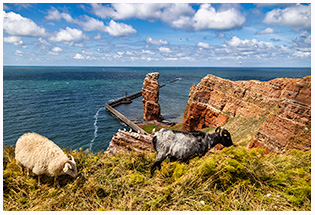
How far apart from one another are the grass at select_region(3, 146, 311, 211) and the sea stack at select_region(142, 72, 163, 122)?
3958cm

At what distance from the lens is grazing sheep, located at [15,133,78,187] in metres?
5.38

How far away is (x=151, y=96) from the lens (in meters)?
45.6

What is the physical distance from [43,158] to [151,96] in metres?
40.4

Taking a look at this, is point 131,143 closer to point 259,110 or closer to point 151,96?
point 259,110

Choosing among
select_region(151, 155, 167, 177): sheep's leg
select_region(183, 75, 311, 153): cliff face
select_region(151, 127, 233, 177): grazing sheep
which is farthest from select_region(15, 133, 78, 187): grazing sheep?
select_region(183, 75, 311, 153): cliff face

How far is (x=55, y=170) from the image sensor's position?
5.36 meters

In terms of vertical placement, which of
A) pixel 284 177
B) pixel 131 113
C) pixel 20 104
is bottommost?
pixel 131 113

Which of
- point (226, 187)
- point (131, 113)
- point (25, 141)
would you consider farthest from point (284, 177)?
point (131, 113)

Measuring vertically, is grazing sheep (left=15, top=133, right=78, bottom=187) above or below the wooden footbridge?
above

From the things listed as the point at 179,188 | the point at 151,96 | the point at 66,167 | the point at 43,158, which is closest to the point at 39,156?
the point at 43,158

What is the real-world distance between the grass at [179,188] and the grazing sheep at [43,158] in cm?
33

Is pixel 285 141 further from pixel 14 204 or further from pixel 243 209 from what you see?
pixel 14 204

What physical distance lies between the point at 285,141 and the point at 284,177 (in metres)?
6.26

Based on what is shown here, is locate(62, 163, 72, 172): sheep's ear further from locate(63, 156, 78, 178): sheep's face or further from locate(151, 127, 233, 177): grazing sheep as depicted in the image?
locate(151, 127, 233, 177): grazing sheep
